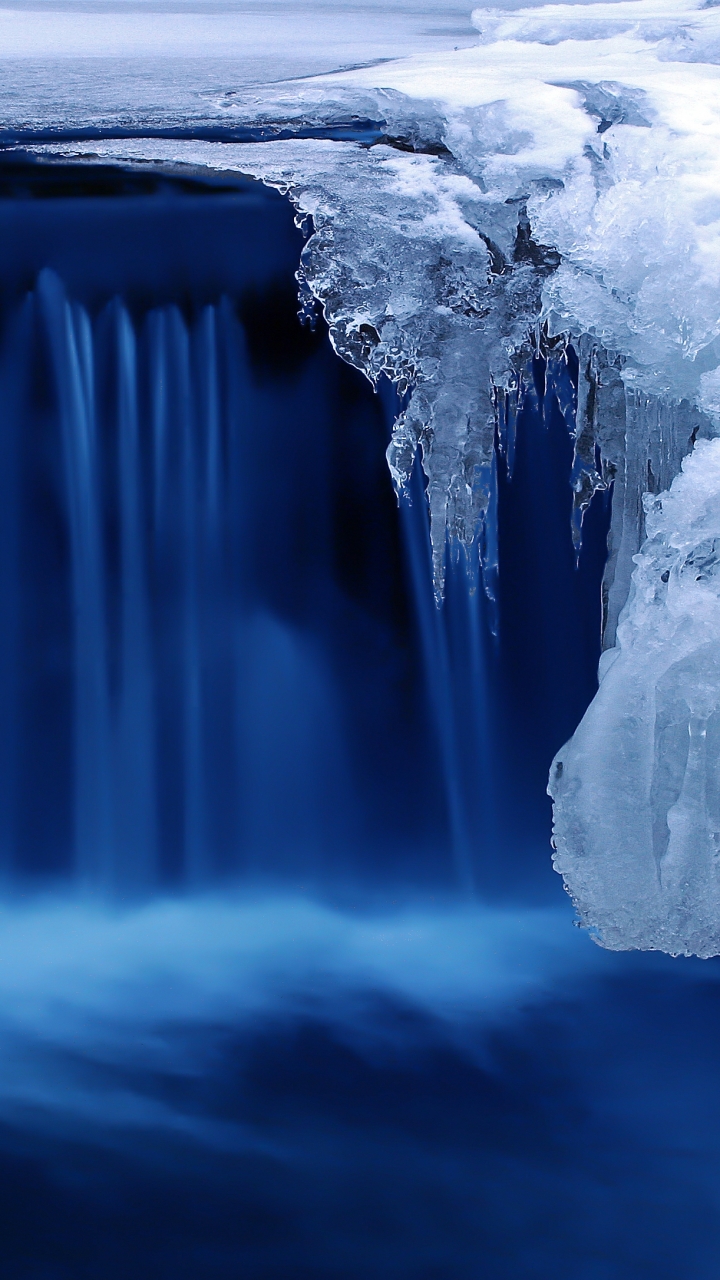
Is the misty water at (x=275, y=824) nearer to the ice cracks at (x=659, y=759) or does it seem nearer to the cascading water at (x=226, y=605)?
the cascading water at (x=226, y=605)

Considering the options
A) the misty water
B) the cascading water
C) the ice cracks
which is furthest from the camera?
the cascading water

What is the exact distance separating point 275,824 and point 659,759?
1.38 meters

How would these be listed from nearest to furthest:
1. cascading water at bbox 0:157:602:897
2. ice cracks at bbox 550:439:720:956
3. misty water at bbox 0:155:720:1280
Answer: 1. ice cracks at bbox 550:439:720:956
2. misty water at bbox 0:155:720:1280
3. cascading water at bbox 0:157:602:897

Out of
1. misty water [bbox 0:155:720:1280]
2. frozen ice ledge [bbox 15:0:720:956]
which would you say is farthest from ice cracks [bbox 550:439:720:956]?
misty water [bbox 0:155:720:1280]

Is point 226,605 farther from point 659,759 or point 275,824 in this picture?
point 659,759

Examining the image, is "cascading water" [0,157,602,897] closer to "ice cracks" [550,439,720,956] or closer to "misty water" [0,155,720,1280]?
"misty water" [0,155,720,1280]

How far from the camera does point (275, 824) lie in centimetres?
322

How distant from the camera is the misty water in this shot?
2389mm

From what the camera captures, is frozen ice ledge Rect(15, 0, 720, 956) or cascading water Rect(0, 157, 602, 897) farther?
cascading water Rect(0, 157, 602, 897)

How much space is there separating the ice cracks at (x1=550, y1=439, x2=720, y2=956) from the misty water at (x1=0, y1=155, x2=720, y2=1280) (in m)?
0.66

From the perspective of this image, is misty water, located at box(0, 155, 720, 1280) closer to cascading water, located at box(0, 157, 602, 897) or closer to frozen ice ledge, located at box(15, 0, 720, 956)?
cascading water, located at box(0, 157, 602, 897)

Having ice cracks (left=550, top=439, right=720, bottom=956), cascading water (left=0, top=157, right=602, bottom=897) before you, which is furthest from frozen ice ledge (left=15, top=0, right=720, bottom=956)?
cascading water (left=0, top=157, right=602, bottom=897)

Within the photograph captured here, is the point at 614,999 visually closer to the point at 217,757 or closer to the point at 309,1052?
the point at 309,1052

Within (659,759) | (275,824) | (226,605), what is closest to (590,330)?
(659,759)
